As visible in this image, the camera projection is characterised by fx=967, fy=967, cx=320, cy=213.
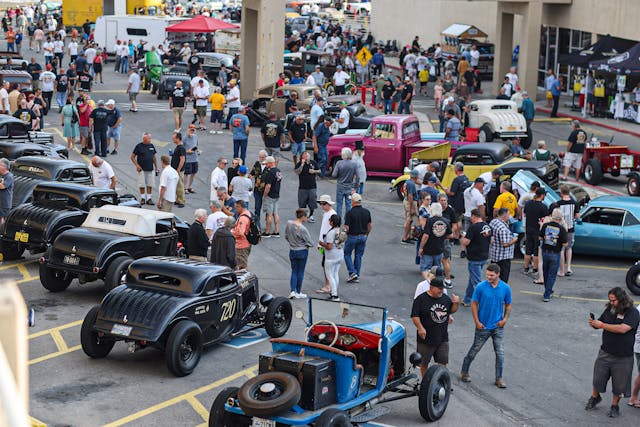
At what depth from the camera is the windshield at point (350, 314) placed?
10.4 meters

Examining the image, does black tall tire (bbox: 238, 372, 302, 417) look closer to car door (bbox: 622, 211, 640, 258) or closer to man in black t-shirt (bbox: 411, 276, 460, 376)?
man in black t-shirt (bbox: 411, 276, 460, 376)

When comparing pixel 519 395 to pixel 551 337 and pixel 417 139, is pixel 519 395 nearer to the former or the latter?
pixel 551 337

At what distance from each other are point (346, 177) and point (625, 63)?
17.1 m

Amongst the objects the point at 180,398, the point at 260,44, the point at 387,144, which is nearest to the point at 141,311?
the point at 180,398

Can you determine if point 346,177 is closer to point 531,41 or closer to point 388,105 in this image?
point 388,105

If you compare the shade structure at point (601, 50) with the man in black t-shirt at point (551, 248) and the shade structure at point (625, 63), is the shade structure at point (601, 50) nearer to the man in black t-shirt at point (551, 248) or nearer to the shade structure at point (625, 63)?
the shade structure at point (625, 63)

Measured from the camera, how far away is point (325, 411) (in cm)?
902

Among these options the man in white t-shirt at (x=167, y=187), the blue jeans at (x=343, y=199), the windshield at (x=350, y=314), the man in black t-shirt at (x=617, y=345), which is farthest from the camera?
the blue jeans at (x=343, y=199)

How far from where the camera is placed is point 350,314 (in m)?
10.5

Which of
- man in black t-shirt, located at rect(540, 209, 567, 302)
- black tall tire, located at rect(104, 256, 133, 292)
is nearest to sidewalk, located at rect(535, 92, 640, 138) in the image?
man in black t-shirt, located at rect(540, 209, 567, 302)

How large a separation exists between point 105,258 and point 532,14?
3038 centimetres

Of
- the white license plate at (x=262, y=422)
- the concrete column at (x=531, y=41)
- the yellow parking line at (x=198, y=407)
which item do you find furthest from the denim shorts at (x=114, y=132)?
the concrete column at (x=531, y=41)

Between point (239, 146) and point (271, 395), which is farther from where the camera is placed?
point (239, 146)

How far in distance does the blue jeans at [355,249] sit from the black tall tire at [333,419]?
7713mm
